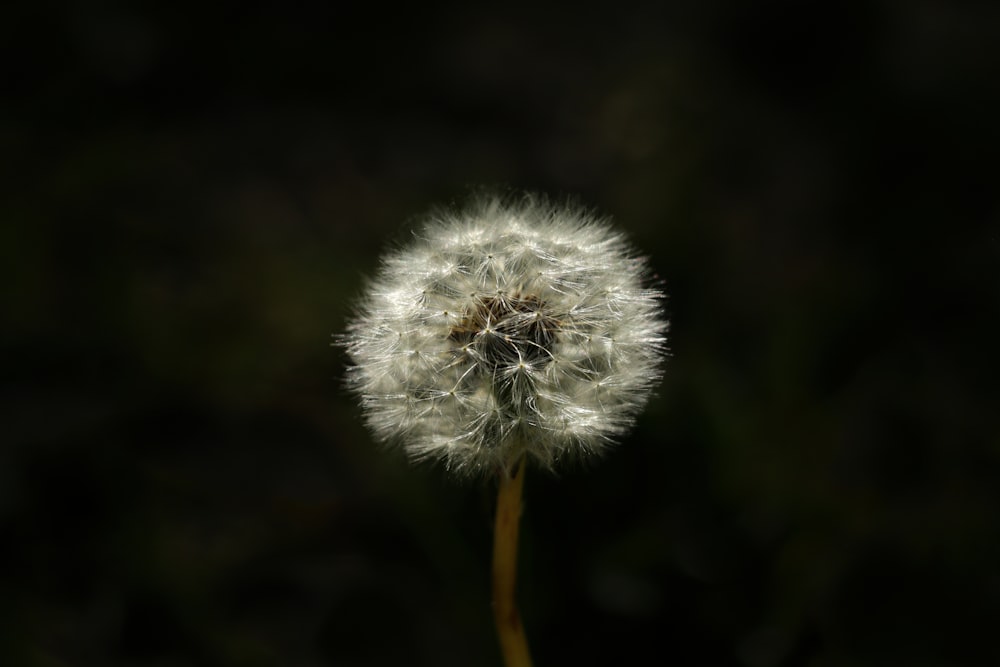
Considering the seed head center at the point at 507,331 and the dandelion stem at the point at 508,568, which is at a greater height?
the seed head center at the point at 507,331

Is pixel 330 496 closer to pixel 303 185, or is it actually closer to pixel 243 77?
pixel 303 185

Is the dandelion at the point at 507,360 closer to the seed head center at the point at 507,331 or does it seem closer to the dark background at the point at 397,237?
the seed head center at the point at 507,331

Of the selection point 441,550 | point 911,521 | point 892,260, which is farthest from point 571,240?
point 892,260

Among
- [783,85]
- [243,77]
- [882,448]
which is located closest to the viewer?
[882,448]

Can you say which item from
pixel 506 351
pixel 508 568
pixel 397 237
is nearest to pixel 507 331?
pixel 506 351

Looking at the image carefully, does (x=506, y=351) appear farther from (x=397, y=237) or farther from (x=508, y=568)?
(x=397, y=237)

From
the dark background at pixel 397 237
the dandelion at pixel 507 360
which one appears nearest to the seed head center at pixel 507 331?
the dandelion at pixel 507 360

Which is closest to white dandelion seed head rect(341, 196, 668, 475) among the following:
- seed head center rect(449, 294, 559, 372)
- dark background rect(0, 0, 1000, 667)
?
seed head center rect(449, 294, 559, 372)

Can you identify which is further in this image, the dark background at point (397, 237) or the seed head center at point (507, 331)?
the dark background at point (397, 237)
